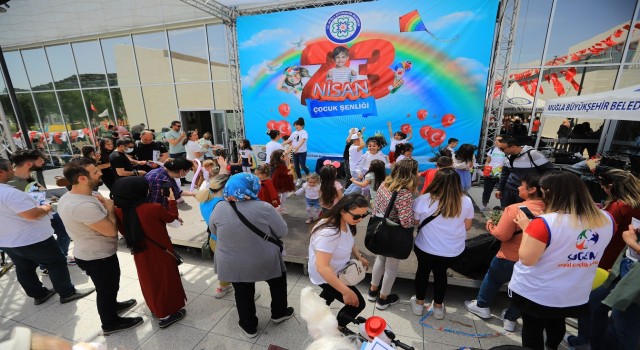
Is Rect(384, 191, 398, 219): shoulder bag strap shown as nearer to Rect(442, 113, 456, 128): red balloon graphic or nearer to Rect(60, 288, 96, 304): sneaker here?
Rect(60, 288, 96, 304): sneaker

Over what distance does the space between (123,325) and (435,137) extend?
774 cm

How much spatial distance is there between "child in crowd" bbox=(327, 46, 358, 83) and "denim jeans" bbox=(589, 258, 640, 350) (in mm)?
7130

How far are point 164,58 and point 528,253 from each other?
12.2m

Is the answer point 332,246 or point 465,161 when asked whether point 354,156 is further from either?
point 332,246

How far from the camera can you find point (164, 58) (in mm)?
10188

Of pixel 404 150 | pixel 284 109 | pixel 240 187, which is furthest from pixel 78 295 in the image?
pixel 284 109

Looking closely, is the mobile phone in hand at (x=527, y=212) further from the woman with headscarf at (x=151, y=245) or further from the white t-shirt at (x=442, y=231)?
the woman with headscarf at (x=151, y=245)

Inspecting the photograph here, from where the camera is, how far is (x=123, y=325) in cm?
278

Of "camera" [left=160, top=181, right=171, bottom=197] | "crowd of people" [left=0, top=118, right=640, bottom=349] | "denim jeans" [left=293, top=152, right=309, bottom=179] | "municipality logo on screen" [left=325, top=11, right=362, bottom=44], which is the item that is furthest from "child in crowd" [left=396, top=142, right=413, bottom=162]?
"municipality logo on screen" [left=325, top=11, right=362, bottom=44]

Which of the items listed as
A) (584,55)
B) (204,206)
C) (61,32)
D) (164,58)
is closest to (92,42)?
(61,32)

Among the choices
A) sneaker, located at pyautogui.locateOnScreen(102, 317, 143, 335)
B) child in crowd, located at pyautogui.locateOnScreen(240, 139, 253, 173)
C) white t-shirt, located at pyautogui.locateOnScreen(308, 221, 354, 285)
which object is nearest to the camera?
white t-shirt, located at pyautogui.locateOnScreen(308, 221, 354, 285)

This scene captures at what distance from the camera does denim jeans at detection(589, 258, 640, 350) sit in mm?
1950

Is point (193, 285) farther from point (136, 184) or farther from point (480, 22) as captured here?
point (480, 22)

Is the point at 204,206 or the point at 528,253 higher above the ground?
the point at 528,253
